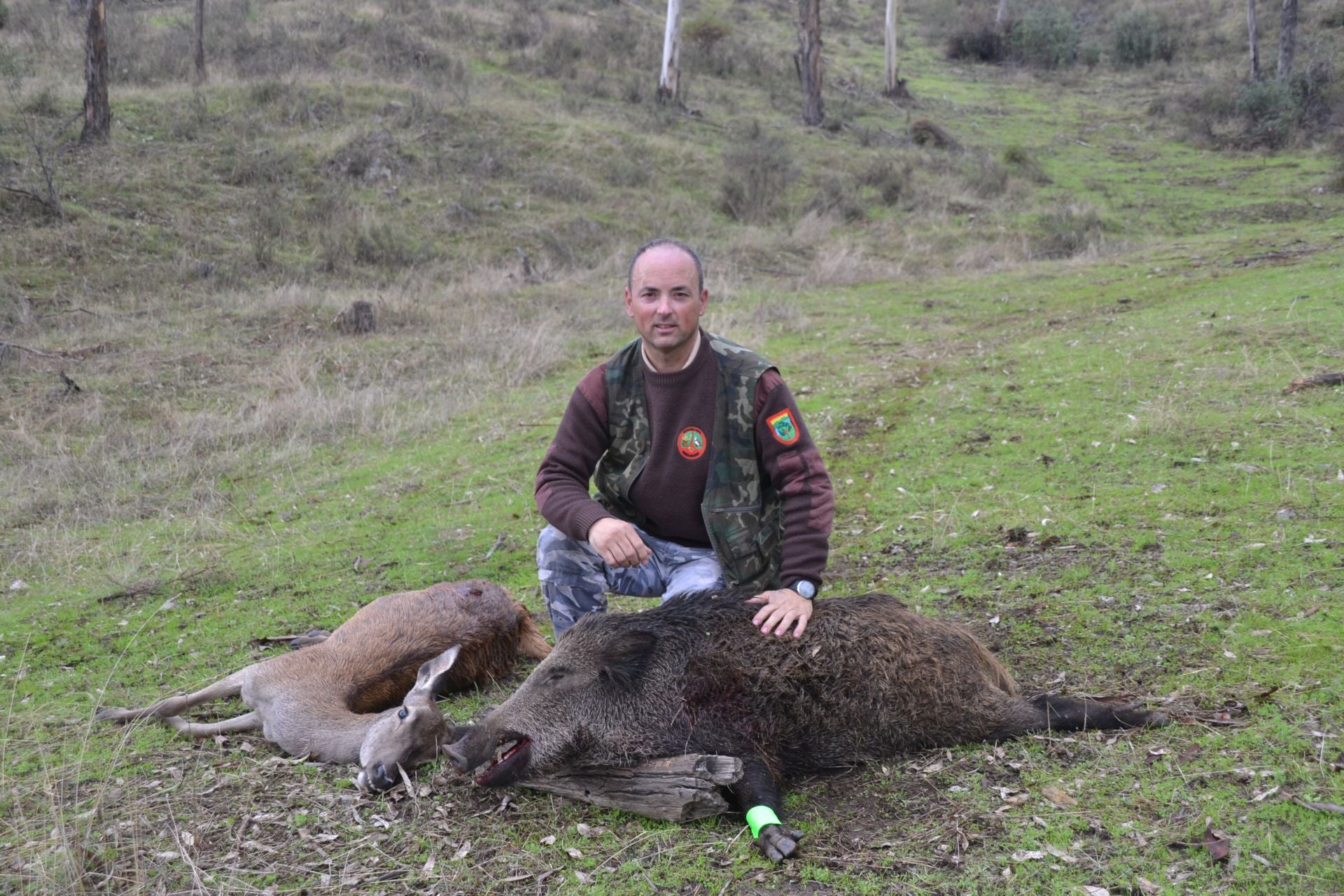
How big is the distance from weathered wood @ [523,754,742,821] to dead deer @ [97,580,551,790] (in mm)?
566

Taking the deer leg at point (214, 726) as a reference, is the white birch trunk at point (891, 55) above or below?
above

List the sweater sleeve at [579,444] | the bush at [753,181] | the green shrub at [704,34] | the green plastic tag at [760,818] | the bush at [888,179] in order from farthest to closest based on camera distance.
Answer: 1. the green shrub at [704,34]
2. the bush at [888,179]
3. the bush at [753,181]
4. the sweater sleeve at [579,444]
5. the green plastic tag at [760,818]

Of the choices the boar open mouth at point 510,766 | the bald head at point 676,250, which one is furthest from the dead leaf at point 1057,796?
the bald head at point 676,250

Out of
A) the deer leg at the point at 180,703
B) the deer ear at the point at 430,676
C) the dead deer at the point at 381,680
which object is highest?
the deer ear at the point at 430,676

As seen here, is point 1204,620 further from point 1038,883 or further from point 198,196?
point 198,196

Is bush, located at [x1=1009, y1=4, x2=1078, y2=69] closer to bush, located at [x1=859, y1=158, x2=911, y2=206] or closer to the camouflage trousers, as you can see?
bush, located at [x1=859, y1=158, x2=911, y2=206]

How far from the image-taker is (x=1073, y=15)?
49500 mm

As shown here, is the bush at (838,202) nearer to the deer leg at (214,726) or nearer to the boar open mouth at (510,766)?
the deer leg at (214,726)

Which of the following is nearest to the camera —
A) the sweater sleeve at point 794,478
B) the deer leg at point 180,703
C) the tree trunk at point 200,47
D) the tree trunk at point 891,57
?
the sweater sleeve at point 794,478

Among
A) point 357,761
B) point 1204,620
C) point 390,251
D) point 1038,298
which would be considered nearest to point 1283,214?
point 1038,298

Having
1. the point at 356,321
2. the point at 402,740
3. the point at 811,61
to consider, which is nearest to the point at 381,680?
the point at 402,740

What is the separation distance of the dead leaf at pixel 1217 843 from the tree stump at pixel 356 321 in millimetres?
12428

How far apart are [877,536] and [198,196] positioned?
15.6 metres

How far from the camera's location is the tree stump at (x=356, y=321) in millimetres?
13859
